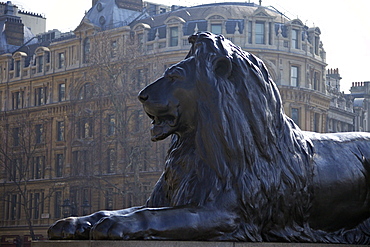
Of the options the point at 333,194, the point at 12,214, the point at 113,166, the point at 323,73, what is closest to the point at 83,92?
the point at 113,166

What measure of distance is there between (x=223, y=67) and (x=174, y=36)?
47.3m

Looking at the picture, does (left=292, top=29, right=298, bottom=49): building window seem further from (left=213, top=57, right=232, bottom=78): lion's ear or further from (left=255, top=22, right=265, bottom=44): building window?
(left=213, top=57, right=232, bottom=78): lion's ear

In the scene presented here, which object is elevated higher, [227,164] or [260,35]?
[260,35]

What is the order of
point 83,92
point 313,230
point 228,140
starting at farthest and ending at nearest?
point 83,92 < point 313,230 < point 228,140

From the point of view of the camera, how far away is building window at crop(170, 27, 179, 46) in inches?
2032

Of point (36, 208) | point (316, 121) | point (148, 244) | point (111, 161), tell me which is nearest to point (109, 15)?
point (111, 161)

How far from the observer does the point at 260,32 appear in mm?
51906

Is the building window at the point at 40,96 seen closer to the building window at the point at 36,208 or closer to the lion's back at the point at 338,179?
the building window at the point at 36,208

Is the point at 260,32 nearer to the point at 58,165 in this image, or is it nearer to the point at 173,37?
the point at 173,37

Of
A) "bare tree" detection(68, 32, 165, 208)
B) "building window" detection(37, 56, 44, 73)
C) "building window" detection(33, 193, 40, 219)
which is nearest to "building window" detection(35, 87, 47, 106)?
"building window" detection(37, 56, 44, 73)

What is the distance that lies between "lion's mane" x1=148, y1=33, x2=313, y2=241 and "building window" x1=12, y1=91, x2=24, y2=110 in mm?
58447

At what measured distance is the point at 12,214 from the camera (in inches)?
2376

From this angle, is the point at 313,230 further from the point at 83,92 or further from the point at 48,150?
the point at 48,150

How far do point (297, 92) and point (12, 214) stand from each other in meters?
23.2
